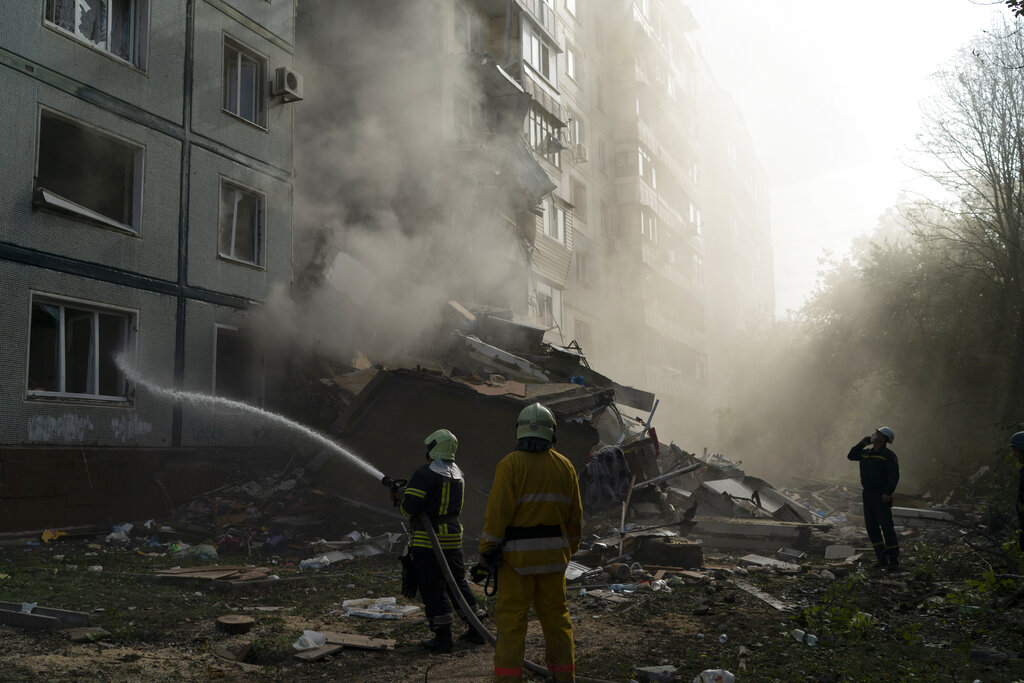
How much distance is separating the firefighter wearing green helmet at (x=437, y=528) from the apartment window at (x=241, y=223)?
358 inches

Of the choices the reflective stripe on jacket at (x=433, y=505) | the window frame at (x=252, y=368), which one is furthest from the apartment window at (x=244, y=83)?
the reflective stripe on jacket at (x=433, y=505)

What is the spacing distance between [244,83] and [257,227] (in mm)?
2772

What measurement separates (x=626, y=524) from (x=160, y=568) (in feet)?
20.4

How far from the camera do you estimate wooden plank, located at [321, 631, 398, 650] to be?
18.3ft

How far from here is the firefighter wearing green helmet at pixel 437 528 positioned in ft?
18.2

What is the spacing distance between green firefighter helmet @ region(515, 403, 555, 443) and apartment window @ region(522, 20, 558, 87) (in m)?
20.2

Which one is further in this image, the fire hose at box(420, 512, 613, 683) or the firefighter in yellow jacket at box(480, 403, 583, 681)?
the fire hose at box(420, 512, 613, 683)

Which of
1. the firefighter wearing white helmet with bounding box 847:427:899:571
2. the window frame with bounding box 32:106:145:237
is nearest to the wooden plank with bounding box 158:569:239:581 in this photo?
the window frame with bounding box 32:106:145:237

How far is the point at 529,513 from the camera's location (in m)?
4.24

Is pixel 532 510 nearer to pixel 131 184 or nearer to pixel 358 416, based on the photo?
pixel 358 416

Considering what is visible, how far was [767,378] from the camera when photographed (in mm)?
34656

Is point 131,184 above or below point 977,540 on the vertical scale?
above

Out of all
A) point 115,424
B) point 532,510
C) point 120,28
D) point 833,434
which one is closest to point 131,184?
point 120,28

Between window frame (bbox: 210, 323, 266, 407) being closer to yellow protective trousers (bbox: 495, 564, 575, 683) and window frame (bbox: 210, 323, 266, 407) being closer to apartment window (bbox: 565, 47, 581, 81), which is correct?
yellow protective trousers (bbox: 495, 564, 575, 683)
